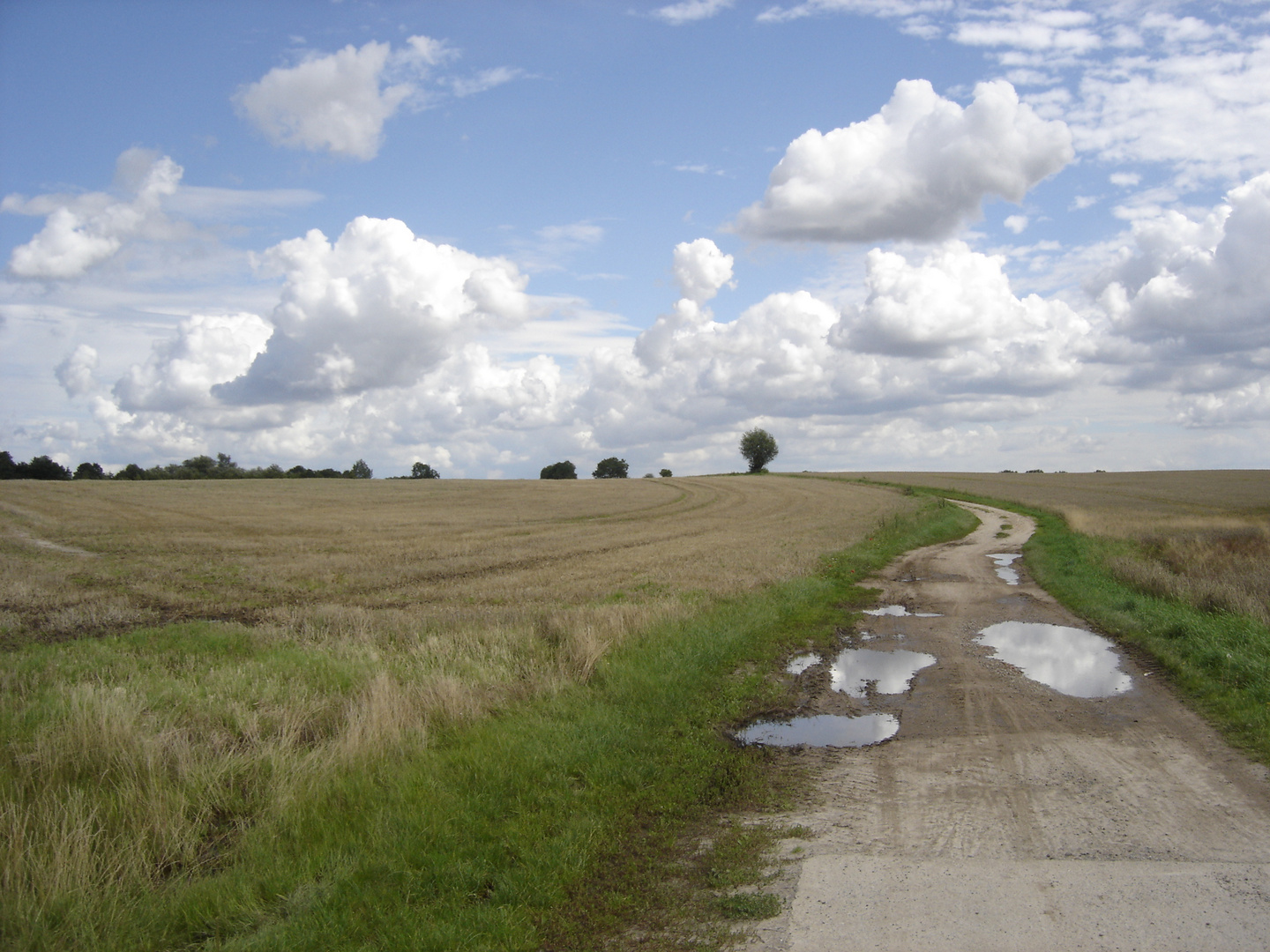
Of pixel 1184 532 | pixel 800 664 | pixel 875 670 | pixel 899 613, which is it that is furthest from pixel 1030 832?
pixel 1184 532

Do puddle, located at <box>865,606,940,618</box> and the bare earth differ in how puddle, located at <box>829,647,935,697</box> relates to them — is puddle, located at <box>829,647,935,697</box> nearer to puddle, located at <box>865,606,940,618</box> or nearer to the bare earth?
the bare earth

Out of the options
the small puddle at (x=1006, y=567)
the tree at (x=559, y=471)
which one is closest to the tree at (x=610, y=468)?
the tree at (x=559, y=471)

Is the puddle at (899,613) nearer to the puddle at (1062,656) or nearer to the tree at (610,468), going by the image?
the puddle at (1062,656)

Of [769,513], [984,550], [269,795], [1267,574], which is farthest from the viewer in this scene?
[769,513]

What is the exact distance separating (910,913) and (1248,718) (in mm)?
5742

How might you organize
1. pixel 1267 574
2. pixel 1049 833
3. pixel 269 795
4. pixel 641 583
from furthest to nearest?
pixel 641 583, pixel 1267 574, pixel 269 795, pixel 1049 833

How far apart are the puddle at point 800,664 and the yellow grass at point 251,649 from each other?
2257 mm

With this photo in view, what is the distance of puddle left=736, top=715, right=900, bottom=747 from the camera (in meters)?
8.20

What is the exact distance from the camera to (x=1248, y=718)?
8070 millimetres

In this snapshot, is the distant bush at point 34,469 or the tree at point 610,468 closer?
the distant bush at point 34,469

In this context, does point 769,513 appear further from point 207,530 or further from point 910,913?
point 910,913

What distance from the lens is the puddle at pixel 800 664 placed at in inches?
440

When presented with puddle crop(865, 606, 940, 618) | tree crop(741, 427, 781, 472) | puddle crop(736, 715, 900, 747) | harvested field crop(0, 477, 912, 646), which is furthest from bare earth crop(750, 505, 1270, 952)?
tree crop(741, 427, 781, 472)

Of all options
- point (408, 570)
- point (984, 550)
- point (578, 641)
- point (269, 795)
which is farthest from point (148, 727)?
point (984, 550)
